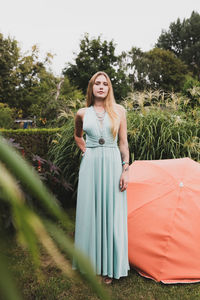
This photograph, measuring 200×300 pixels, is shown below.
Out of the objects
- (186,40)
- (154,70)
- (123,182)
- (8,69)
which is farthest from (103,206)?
(186,40)

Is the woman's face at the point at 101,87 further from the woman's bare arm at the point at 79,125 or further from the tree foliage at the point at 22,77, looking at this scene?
the tree foliage at the point at 22,77

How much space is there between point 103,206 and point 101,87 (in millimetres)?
1210

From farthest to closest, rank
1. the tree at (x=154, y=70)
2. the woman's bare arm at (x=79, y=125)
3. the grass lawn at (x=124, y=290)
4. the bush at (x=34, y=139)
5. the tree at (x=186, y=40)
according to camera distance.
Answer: the tree at (x=186, y=40), the tree at (x=154, y=70), the bush at (x=34, y=139), the woman's bare arm at (x=79, y=125), the grass lawn at (x=124, y=290)

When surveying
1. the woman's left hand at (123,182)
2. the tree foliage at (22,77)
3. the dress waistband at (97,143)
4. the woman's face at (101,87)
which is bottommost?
the woman's left hand at (123,182)

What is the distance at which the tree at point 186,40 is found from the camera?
37.9 metres

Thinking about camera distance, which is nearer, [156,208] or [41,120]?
[156,208]

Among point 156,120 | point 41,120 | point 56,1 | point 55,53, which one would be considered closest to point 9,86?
point 55,53

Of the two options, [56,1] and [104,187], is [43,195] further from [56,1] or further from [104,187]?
[104,187]

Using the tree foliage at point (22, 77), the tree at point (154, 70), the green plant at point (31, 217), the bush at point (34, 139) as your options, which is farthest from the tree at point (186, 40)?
the green plant at point (31, 217)

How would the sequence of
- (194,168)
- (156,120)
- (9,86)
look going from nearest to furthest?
1. (194,168)
2. (156,120)
3. (9,86)

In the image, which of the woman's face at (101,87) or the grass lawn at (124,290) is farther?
the woman's face at (101,87)

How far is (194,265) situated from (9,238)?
2.66 metres

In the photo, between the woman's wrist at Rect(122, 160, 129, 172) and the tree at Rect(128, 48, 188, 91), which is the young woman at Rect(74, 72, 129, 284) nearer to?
the woman's wrist at Rect(122, 160, 129, 172)

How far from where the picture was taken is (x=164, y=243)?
2.64 meters
